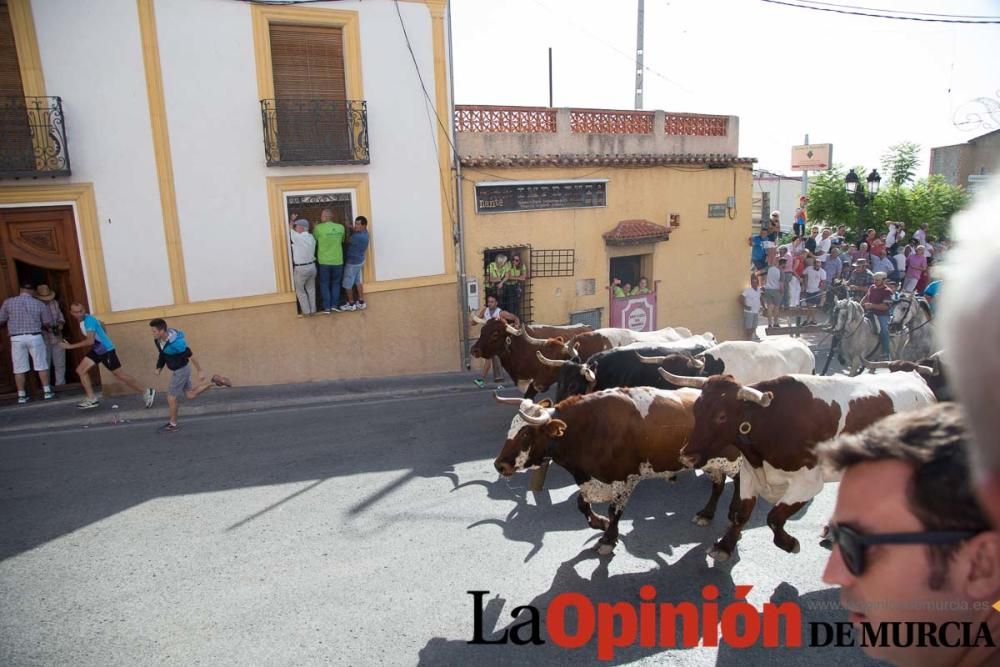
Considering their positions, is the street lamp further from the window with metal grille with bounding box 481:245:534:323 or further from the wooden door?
the wooden door

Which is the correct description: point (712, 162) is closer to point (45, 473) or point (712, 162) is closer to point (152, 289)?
point (152, 289)

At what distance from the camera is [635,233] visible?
14578 millimetres

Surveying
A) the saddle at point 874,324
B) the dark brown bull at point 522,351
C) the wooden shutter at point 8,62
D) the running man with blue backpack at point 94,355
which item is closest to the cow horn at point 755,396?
the dark brown bull at point 522,351

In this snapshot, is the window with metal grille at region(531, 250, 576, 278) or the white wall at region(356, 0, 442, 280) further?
the window with metal grille at region(531, 250, 576, 278)

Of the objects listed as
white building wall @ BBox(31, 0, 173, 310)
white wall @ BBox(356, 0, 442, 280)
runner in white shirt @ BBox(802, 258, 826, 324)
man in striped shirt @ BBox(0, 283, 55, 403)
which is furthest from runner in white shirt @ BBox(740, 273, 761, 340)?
man in striped shirt @ BBox(0, 283, 55, 403)

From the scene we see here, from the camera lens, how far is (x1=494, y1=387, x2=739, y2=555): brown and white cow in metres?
5.52

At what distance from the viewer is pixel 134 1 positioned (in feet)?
32.8

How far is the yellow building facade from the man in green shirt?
8.17ft

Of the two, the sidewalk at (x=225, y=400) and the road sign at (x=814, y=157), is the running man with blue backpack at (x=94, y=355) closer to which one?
the sidewalk at (x=225, y=400)

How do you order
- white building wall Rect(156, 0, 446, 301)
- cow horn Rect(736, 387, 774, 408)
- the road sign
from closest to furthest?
1. cow horn Rect(736, 387, 774, 408)
2. white building wall Rect(156, 0, 446, 301)
3. the road sign

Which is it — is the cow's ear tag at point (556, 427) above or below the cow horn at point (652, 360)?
below

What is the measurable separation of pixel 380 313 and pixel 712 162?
857 centimetres

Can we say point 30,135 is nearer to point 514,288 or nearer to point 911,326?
point 514,288

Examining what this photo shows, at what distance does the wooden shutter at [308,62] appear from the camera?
11.3m
